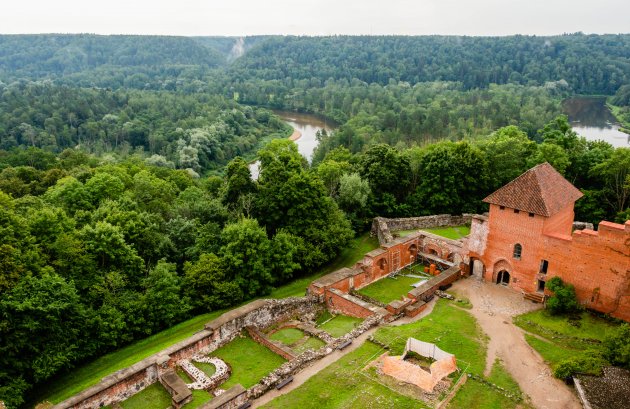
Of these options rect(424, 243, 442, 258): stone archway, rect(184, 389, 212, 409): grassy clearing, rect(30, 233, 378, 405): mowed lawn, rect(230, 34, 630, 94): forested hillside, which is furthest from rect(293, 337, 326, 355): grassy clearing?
rect(230, 34, 630, 94): forested hillside

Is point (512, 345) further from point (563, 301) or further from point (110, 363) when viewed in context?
point (110, 363)

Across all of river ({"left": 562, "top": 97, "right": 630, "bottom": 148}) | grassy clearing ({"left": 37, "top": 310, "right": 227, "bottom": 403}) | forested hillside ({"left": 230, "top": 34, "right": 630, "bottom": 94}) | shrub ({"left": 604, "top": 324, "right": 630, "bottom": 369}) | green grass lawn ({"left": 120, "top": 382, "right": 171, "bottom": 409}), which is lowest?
grassy clearing ({"left": 37, "top": 310, "right": 227, "bottom": 403})

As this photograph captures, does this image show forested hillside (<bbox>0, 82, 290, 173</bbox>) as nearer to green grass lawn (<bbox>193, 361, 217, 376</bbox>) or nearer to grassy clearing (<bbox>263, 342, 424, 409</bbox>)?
green grass lawn (<bbox>193, 361, 217, 376</bbox>)

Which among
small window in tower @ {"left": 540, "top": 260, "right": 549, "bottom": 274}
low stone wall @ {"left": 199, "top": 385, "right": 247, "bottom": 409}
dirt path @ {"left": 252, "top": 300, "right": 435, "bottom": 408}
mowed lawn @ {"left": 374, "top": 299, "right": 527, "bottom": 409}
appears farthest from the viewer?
small window in tower @ {"left": 540, "top": 260, "right": 549, "bottom": 274}

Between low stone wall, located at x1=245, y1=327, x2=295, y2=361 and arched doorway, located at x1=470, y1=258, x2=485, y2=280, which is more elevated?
arched doorway, located at x1=470, y1=258, x2=485, y2=280

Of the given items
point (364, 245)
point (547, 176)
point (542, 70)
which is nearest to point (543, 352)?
point (547, 176)

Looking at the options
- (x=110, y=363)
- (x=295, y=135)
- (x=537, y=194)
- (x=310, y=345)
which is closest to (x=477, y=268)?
(x=537, y=194)
